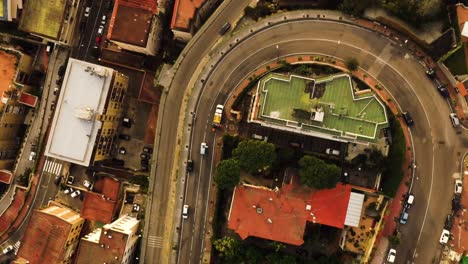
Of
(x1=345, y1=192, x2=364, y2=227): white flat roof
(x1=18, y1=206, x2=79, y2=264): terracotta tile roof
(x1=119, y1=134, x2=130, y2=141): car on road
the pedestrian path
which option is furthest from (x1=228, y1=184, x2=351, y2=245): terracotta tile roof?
the pedestrian path

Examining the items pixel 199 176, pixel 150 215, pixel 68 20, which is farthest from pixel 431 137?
pixel 68 20

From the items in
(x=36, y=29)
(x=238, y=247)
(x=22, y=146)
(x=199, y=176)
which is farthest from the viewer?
(x=22, y=146)

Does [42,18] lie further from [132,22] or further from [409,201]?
[409,201]

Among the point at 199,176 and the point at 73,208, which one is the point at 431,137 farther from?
the point at 73,208

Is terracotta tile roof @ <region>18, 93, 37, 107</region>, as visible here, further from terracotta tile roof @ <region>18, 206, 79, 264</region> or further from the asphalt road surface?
the asphalt road surface

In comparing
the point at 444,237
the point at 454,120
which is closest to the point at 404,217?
the point at 444,237

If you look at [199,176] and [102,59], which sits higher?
[102,59]

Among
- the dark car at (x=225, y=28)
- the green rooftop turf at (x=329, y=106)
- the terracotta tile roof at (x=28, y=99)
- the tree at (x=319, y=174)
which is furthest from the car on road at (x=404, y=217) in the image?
the terracotta tile roof at (x=28, y=99)

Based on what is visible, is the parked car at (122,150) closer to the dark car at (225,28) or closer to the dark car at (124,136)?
the dark car at (124,136)
